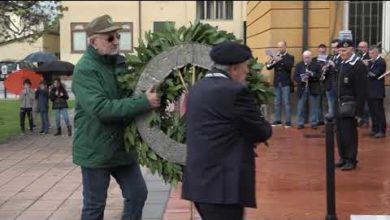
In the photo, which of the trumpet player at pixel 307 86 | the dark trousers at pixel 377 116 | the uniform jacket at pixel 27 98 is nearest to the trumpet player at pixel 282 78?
the trumpet player at pixel 307 86

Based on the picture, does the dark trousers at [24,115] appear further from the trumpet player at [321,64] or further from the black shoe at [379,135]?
the black shoe at [379,135]

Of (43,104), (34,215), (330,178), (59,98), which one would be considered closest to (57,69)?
(43,104)

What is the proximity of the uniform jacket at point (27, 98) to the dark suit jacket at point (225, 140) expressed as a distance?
13.9m

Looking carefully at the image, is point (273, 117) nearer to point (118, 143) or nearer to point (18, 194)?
point (18, 194)

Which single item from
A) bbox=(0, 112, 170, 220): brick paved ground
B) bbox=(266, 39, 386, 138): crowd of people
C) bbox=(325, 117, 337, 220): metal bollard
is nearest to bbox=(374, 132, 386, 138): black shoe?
bbox=(266, 39, 386, 138): crowd of people

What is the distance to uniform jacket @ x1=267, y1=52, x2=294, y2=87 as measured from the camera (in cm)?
1468

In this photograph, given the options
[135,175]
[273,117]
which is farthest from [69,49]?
[135,175]

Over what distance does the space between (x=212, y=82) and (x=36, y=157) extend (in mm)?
8777

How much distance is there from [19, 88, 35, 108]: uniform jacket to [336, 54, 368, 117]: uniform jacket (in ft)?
32.8

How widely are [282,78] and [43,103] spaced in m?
6.31

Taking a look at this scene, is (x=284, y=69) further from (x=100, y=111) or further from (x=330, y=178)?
(x=100, y=111)

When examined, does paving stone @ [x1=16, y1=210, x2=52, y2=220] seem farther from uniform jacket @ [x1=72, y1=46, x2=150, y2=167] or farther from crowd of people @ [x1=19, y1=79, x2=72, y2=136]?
crowd of people @ [x1=19, y1=79, x2=72, y2=136]

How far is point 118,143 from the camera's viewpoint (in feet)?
16.4

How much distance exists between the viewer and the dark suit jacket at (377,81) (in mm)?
13359
